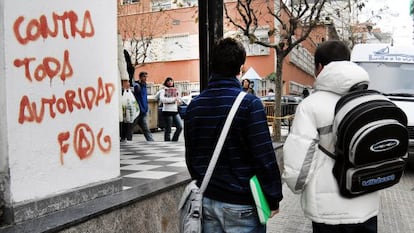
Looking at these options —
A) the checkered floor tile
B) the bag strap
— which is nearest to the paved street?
the checkered floor tile

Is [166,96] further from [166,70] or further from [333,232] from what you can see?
[166,70]

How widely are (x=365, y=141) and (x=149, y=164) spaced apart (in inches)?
167

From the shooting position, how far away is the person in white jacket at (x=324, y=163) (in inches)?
97.4

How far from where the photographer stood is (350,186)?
7.89 feet

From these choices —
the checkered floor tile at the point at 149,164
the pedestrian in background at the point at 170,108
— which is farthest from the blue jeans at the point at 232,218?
the pedestrian in background at the point at 170,108

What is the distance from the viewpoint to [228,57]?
2.54 meters

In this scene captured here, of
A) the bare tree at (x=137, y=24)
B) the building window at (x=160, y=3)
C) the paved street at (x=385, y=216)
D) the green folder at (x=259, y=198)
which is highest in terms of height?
the building window at (x=160, y=3)

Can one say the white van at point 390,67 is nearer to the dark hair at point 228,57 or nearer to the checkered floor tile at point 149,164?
the checkered floor tile at point 149,164

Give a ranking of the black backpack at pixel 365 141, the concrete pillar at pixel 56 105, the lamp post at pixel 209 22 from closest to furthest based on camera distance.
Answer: the black backpack at pixel 365 141 < the concrete pillar at pixel 56 105 < the lamp post at pixel 209 22

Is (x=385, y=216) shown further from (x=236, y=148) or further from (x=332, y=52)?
(x=236, y=148)

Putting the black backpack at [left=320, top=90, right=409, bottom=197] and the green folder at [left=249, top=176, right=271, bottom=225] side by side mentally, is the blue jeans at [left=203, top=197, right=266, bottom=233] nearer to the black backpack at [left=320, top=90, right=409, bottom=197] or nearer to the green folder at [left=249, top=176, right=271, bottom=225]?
the green folder at [left=249, top=176, right=271, bottom=225]

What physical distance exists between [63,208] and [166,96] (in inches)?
292

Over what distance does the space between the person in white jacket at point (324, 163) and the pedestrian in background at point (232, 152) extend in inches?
5.3

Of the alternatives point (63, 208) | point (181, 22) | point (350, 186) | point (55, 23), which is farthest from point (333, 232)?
A: point (181, 22)
